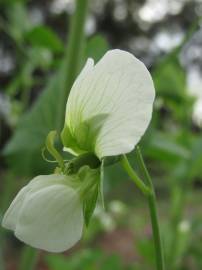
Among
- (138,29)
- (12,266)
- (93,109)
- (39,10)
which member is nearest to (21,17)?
(93,109)

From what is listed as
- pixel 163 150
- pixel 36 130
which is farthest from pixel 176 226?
pixel 36 130

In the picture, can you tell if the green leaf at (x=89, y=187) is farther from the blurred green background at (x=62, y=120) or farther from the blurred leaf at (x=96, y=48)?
the blurred leaf at (x=96, y=48)

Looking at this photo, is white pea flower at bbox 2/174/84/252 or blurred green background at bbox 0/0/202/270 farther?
blurred green background at bbox 0/0/202/270

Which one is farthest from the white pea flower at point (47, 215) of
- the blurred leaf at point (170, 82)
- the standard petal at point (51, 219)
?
the blurred leaf at point (170, 82)

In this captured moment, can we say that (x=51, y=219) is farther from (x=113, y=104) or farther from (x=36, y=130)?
(x=36, y=130)

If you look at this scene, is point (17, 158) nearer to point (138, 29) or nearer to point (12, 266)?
point (12, 266)

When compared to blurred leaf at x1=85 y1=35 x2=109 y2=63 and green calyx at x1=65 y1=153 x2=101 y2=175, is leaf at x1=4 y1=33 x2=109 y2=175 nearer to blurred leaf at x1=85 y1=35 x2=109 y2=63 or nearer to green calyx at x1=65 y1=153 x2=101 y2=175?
blurred leaf at x1=85 y1=35 x2=109 y2=63

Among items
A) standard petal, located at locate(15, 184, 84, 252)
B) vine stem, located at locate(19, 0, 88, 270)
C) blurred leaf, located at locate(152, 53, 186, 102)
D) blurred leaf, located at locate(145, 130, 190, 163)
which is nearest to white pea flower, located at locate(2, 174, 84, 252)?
standard petal, located at locate(15, 184, 84, 252)
